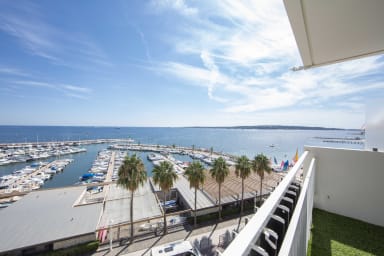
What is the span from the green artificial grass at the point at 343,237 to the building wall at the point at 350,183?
0.99ft

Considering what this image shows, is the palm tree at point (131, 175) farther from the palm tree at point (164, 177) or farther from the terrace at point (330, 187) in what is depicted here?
the terrace at point (330, 187)

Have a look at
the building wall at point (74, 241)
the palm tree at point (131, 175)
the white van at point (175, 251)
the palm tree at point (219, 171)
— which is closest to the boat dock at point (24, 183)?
the building wall at point (74, 241)

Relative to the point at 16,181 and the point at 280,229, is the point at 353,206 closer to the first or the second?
the point at 280,229

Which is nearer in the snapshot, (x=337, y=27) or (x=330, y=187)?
(x=337, y=27)

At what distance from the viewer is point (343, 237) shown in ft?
13.0

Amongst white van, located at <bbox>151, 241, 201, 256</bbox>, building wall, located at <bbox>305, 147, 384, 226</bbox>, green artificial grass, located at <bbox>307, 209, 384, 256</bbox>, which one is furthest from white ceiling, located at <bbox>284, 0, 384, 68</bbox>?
white van, located at <bbox>151, 241, 201, 256</bbox>

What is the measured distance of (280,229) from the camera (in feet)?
5.07

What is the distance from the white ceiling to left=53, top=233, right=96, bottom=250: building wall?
15154 millimetres

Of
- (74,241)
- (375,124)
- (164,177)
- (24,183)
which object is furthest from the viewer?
(24,183)

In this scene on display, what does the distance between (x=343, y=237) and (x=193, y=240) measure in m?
10.3

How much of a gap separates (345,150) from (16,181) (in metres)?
38.9

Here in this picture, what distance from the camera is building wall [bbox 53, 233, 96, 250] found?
10875 millimetres

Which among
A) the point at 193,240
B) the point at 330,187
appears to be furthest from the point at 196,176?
the point at 330,187

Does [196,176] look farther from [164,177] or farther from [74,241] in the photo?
[74,241]
